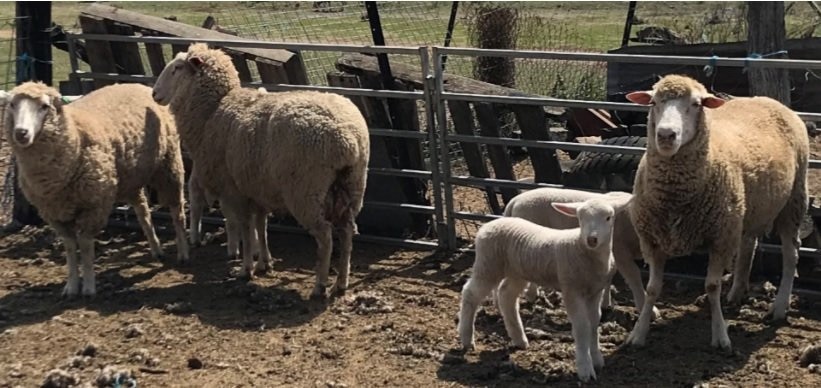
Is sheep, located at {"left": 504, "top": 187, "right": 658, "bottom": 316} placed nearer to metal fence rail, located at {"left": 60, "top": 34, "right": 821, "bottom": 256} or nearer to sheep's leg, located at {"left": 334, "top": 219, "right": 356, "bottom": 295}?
metal fence rail, located at {"left": 60, "top": 34, "right": 821, "bottom": 256}

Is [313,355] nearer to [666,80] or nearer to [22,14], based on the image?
[666,80]

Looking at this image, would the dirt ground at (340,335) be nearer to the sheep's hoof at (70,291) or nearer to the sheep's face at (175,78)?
the sheep's hoof at (70,291)

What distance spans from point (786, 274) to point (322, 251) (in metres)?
3.32

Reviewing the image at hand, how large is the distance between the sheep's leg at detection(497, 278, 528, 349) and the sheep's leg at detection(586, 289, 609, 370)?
50cm

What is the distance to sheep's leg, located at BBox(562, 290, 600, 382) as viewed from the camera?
17.8 ft

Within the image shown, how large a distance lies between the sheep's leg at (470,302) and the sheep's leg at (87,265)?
3.10 m

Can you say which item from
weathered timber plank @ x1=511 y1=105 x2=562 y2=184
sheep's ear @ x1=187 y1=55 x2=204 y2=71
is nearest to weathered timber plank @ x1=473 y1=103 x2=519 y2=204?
weathered timber plank @ x1=511 y1=105 x2=562 y2=184

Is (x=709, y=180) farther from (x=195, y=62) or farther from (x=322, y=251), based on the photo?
(x=195, y=62)

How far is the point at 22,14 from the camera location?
9.41 m

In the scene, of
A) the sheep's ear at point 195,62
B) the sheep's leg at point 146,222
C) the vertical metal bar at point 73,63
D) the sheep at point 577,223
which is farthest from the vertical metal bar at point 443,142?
the vertical metal bar at point 73,63

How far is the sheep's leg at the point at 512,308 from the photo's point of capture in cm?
596

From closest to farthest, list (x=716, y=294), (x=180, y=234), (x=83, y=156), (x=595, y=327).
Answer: (x=595, y=327) < (x=716, y=294) < (x=83, y=156) < (x=180, y=234)

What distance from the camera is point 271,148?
7230 millimetres

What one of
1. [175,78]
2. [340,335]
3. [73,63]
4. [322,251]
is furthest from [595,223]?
[73,63]
